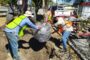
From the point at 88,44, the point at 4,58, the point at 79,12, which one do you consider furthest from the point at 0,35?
the point at 79,12

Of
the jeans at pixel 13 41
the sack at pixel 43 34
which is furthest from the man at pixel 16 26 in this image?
the sack at pixel 43 34

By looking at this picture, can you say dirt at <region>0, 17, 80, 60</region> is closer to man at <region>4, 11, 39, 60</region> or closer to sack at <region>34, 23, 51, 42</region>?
sack at <region>34, 23, 51, 42</region>

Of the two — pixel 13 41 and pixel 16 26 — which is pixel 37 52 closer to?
pixel 13 41

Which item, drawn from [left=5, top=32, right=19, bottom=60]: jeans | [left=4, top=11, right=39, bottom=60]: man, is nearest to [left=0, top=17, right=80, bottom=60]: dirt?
[left=5, top=32, right=19, bottom=60]: jeans

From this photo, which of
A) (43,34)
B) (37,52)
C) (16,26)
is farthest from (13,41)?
(37,52)

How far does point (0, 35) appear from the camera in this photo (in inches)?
555

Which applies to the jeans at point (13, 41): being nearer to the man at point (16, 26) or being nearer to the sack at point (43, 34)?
the man at point (16, 26)

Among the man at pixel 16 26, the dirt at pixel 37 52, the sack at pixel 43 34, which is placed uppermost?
the man at pixel 16 26

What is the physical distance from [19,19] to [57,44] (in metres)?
3.57

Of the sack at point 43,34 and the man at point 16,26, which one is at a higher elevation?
the man at point 16,26

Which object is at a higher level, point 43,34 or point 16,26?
point 16,26

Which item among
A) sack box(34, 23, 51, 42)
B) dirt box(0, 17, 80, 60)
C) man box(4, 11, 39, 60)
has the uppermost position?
man box(4, 11, 39, 60)

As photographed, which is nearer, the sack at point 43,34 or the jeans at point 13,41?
the jeans at point 13,41

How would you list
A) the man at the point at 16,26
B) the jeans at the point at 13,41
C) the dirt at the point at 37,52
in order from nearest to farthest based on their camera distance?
1. the man at the point at 16,26
2. the jeans at the point at 13,41
3. the dirt at the point at 37,52
